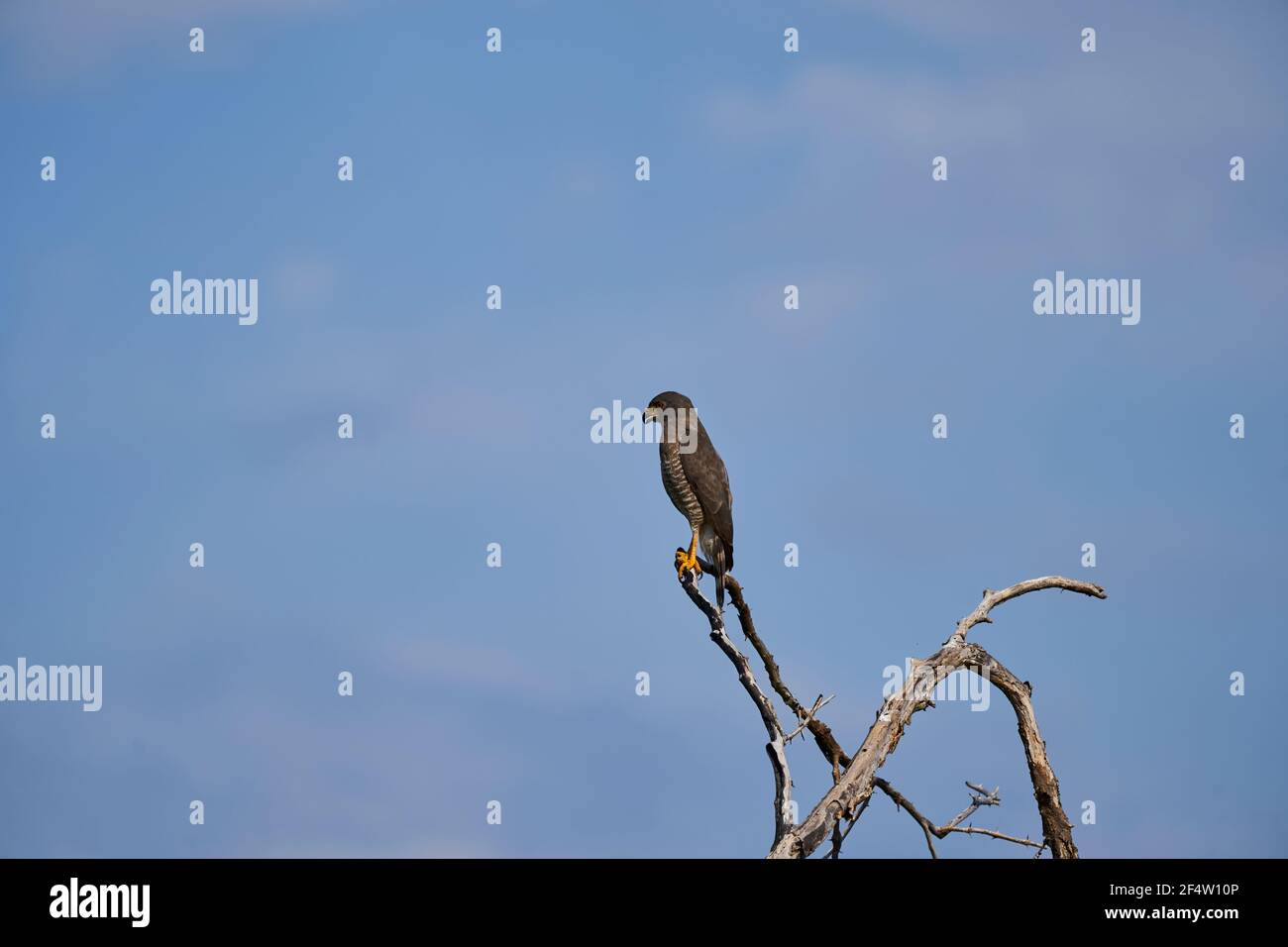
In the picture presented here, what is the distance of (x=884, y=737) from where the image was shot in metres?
9.71

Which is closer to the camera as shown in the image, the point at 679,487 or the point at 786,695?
the point at 786,695

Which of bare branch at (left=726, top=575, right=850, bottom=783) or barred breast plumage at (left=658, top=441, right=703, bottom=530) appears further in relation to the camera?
barred breast plumage at (left=658, top=441, right=703, bottom=530)

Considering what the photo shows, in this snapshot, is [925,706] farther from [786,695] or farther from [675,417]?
[675,417]

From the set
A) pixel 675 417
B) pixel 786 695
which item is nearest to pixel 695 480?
pixel 675 417

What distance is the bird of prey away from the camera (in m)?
12.6

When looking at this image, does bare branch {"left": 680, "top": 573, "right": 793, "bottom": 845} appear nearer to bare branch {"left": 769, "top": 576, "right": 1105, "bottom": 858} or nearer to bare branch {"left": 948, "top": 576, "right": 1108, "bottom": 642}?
bare branch {"left": 769, "top": 576, "right": 1105, "bottom": 858}

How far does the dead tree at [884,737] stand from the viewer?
9117 mm

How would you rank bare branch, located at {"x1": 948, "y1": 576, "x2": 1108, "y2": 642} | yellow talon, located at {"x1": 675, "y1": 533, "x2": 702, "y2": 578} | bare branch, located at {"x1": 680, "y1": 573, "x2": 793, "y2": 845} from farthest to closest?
yellow talon, located at {"x1": 675, "y1": 533, "x2": 702, "y2": 578}, bare branch, located at {"x1": 948, "y1": 576, "x2": 1108, "y2": 642}, bare branch, located at {"x1": 680, "y1": 573, "x2": 793, "y2": 845}

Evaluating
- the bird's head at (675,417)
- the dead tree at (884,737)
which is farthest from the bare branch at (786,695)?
the bird's head at (675,417)

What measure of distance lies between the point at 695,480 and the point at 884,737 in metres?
3.69

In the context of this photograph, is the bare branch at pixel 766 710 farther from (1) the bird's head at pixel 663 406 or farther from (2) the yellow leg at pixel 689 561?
(1) the bird's head at pixel 663 406

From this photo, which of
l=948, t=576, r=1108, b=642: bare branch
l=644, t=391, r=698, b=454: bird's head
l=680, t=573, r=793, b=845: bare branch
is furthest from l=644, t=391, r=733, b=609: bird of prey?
l=948, t=576, r=1108, b=642: bare branch

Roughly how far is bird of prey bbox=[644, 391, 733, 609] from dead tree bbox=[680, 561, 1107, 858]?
1.12m
